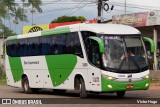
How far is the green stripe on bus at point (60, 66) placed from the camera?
20.8 m

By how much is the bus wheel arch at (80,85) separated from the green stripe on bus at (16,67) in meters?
6.38

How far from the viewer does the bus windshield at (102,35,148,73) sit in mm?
18469

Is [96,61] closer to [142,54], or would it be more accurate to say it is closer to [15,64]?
[142,54]

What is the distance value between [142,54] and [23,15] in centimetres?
6529

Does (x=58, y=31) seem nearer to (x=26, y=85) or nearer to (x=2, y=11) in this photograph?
(x=26, y=85)

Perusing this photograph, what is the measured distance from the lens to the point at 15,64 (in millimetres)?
26688

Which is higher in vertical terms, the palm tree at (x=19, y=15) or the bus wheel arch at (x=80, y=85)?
the bus wheel arch at (x=80, y=85)

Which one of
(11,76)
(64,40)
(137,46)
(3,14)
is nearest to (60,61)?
(64,40)

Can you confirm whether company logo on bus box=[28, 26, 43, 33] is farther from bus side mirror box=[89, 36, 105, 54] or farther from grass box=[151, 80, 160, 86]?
bus side mirror box=[89, 36, 105, 54]

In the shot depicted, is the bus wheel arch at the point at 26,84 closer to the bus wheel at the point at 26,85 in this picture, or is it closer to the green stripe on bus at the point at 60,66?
the bus wheel at the point at 26,85

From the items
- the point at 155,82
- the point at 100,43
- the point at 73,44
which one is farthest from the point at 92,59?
the point at 155,82

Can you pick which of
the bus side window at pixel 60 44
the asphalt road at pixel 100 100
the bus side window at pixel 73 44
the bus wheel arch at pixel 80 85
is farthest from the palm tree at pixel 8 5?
the bus wheel arch at pixel 80 85

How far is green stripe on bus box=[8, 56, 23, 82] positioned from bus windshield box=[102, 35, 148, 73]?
8.74 m

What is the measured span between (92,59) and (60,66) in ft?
10.2
